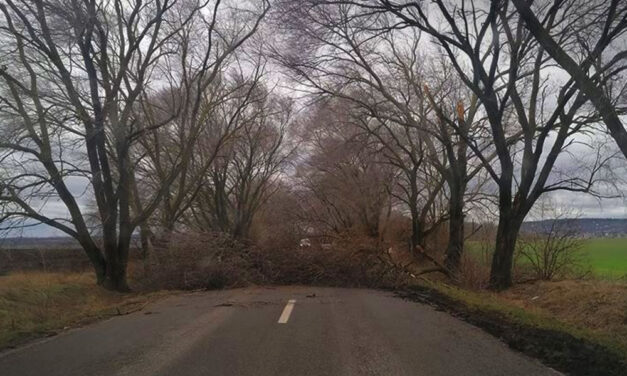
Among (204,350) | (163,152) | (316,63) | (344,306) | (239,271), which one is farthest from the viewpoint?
(163,152)

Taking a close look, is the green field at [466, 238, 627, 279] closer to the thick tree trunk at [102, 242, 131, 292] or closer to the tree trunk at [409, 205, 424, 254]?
the tree trunk at [409, 205, 424, 254]

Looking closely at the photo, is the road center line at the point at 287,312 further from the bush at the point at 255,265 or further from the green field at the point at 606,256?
the green field at the point at 606,256

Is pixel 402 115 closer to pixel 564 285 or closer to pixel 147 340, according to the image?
pixel 564 285

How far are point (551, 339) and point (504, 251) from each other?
10678 mm

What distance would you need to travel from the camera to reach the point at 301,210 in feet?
119

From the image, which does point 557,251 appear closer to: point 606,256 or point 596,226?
point 596,226

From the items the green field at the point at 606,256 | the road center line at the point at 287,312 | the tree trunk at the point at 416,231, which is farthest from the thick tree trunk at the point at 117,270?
the green field at the point at 606,256

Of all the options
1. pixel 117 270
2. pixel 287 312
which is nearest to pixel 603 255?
pixel 287 312

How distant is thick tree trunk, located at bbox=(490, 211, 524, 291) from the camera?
19.1 meters

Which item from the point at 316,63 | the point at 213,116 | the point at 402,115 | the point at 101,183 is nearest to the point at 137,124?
the point at 101,183

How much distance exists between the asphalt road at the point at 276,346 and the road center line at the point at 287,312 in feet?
0.07

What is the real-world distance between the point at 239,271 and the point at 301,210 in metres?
16.2

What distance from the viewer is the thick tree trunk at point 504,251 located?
19.1 m

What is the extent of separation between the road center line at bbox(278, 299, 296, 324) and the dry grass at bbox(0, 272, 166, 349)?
3566 millimetres
